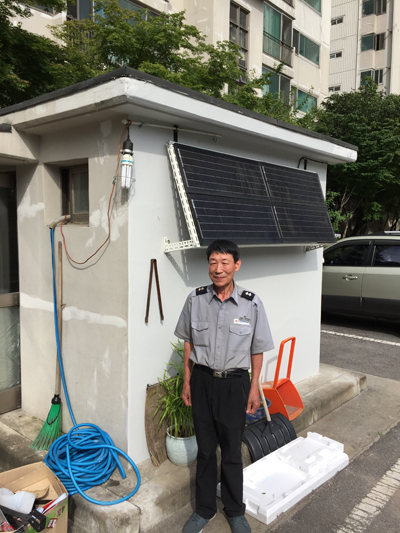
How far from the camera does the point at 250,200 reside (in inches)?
161

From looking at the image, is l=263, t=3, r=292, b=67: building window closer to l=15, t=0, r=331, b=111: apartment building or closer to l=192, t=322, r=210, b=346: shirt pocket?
l=15, t=0, r=331, b=111: apartment building

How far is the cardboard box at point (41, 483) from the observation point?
104 inches

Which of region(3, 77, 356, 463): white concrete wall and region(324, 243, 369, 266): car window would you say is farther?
region(324, 243, 369, 266): car window

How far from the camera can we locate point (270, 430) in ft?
12.9

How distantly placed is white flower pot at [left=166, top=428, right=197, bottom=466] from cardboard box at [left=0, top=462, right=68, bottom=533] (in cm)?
90

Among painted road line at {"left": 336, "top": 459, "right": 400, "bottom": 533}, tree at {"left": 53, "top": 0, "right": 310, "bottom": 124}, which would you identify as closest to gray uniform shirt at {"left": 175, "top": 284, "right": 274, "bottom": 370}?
painted road line at {"left": 336, "top": 459, "right": 400, "bottom": 533}

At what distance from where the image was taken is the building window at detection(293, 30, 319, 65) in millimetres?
22719

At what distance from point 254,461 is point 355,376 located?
7.77ft

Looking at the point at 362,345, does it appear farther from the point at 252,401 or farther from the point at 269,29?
the point at 269,29

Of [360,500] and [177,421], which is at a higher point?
[177,421]

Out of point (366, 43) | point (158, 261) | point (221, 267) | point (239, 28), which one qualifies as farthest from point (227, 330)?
point (366, 43)

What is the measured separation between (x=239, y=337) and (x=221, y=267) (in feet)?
1.51

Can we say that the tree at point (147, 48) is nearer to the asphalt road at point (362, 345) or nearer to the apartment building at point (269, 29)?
the apartment building at point (269, 29)

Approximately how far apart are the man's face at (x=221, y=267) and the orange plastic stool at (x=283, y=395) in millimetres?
1827
